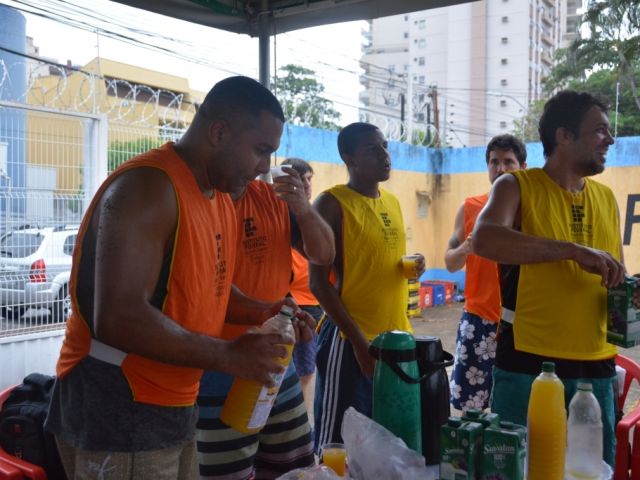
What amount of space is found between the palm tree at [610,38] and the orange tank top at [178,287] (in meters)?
18.2

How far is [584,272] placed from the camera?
2246mm

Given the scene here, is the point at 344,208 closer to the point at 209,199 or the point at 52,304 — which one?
the point at 209,199

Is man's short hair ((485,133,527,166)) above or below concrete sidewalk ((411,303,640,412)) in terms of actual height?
above

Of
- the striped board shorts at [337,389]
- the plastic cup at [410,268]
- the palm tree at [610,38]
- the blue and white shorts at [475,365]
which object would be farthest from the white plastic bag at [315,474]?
the palm tree at [610,38]

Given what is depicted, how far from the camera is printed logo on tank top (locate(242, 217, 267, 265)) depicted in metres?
2.46

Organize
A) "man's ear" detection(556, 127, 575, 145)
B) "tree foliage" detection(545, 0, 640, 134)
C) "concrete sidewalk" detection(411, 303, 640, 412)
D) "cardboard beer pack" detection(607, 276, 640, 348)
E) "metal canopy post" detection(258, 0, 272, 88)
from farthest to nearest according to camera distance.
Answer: "tree foliage" detection(545, 0, 640, 134) → "concrete sidewalk" detection(411, 303, 640, 412) → "metal canopy post" detection(258, 0, 272, 88) → "man's ear" detection(556, 127, 575, 145) → "cardboard beer pack" detection(607, 276, 640, 348)

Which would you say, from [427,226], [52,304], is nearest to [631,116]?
[427,226]

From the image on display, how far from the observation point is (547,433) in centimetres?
159

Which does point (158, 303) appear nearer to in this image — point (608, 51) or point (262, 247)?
point (262, 247)

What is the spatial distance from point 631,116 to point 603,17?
1216cm

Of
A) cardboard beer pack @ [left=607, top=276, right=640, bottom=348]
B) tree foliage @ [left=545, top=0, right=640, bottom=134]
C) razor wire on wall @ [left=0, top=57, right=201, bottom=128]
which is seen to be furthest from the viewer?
tree foliage @ [left=545, top=0, right=640, bottom=134]

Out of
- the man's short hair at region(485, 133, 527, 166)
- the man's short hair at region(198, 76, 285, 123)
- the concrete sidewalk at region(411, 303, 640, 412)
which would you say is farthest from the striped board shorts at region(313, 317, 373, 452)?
the concrete sidewalk at region(411, 303, 640, 412)

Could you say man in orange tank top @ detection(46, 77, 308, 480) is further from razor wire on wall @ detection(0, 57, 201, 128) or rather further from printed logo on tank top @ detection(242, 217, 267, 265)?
razor wire on wall @ detection(0, 57, 201, 128)

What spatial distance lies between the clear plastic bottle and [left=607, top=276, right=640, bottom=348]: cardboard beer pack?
297 millimetres
